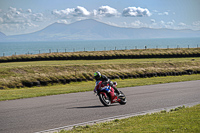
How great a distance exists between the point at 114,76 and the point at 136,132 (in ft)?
85.9

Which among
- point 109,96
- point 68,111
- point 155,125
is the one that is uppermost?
point 109,96

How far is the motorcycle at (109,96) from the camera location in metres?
13.9

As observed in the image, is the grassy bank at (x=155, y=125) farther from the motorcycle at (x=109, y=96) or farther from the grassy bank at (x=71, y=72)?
the grassy bank at (x=71, y=72)

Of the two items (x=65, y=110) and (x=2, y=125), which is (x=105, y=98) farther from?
(x=2, y=125)

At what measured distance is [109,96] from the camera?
14.2 meters

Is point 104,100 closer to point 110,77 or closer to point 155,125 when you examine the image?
point 155,125

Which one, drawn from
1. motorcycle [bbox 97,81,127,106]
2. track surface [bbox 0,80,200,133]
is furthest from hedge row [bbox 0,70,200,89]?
motorcycle [bbox 97,81,127,106]

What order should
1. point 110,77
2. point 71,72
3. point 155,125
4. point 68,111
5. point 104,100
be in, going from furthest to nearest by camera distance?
point 71,72, point 110,77, point 104,100, point 68,111, point 155,125

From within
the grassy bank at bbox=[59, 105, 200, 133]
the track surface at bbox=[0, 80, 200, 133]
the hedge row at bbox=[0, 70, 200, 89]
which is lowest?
the hedge row at bbox=[0, 70, 200, 89]

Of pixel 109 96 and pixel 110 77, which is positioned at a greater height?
pixel 109 96

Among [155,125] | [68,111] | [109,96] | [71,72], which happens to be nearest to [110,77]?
[71,72]

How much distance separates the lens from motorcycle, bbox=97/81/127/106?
549 inches

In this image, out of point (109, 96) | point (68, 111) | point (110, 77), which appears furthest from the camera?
point (110, 77)

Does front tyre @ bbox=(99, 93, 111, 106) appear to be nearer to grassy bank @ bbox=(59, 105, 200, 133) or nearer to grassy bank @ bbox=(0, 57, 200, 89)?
grassy bank @ bbox=(59, 105, 200, 133)
